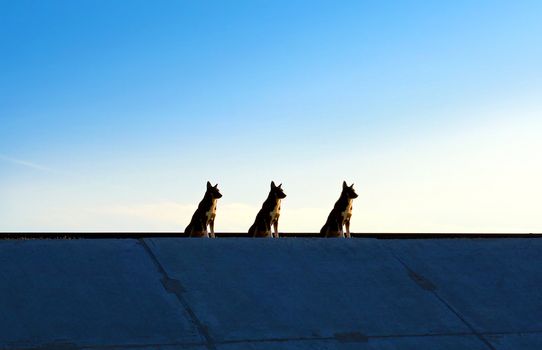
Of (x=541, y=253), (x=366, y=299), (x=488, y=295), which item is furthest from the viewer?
(x=541, y=253)

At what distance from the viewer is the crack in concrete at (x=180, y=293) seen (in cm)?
587

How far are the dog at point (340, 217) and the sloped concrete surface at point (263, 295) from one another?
450 cm

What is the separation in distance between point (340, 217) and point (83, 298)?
7.10 metres

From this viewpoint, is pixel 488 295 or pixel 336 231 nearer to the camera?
pixel 488 295

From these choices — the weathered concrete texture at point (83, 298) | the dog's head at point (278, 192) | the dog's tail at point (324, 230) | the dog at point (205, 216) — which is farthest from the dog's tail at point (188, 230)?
the weathered concrete texture at point (83, 298)

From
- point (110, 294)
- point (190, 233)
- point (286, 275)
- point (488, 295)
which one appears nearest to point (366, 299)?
point (286, 275)

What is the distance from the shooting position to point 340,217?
1294 cm

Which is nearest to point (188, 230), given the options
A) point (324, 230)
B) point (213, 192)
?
point (213, 192)

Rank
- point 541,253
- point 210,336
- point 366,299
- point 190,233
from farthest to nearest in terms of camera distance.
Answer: point 190,233 → point 541,253 → point 366,299 → point 210,336

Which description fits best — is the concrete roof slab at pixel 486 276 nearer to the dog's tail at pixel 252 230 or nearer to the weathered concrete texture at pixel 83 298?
the weathered concrete texture at pixel 83 298

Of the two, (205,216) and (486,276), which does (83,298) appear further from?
(205,216)

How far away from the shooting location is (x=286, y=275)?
7.13 m

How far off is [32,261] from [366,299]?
2774 mm

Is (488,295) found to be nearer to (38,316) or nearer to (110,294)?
(110,294)
